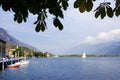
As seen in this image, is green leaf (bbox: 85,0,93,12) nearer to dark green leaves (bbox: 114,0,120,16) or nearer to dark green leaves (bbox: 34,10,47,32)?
dark green leaves (bbox: 114,0,120,16)

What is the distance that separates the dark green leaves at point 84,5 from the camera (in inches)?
155

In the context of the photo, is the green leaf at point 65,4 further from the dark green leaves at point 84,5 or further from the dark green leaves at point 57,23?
the dark green leaves at point 84,5

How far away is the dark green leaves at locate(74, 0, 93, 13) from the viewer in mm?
3934

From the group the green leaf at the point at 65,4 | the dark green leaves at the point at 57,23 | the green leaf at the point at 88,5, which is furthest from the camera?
the green leaf at the point at 65,4

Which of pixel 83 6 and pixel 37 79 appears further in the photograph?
pixel 37 79

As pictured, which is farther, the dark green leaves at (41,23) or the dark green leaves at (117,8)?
the dark green leaves at (41,23)

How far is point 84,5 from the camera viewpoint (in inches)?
156

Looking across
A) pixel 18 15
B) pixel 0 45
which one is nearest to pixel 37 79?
pixel 18 15

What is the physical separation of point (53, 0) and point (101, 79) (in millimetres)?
57659

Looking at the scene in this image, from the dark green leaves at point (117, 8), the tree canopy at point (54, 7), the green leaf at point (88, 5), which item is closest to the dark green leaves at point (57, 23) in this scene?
the tree canopy at point (54, 7)

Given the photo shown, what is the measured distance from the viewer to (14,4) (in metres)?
3.96

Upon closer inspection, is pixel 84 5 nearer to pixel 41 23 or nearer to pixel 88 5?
pixel 88 5

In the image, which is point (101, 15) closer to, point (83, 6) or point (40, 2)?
point (83, 6)

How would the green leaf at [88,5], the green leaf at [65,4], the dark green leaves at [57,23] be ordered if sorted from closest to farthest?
the green leaf at [88,5] < the dark green leaves at [57,23] < the green leaf at [65,4]
